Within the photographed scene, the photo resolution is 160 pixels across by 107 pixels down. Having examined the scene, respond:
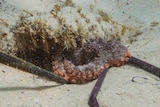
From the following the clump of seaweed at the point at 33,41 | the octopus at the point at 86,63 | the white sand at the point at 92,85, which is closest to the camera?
the white sand at the point at 92,85

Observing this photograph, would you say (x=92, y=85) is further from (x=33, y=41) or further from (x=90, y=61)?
(x=33, y=41)

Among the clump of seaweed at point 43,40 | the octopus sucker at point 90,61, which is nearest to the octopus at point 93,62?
the octopus sucker at point 90,61

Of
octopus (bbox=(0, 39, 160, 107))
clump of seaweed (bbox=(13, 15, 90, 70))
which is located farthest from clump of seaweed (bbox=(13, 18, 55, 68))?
octopus (bbox=(0, 39, 160, 107))

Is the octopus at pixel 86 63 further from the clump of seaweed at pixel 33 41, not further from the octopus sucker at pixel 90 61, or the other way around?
the clump of seaweed at pixel 33 41

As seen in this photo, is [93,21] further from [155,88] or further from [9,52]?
[155,88]

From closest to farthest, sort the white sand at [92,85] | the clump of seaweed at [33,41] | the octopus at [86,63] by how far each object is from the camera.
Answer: the white sand at [92,85], the octopus at [86,63], the clump of seaweed at [33,41]

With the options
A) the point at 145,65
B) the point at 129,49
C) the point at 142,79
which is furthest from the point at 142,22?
the point at 142,79

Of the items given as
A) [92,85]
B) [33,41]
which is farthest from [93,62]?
[33,41]

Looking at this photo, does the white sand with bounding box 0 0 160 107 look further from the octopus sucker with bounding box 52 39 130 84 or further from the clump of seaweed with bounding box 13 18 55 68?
the clump of seaweed with bounding box 13 18 55 68
